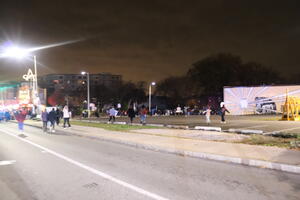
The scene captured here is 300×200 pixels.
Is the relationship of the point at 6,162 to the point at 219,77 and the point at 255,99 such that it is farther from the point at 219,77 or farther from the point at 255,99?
the point at 219,77

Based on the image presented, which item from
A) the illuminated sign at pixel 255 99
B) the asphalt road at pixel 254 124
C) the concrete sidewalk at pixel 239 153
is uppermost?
the illuminated sign at pixel 255 99

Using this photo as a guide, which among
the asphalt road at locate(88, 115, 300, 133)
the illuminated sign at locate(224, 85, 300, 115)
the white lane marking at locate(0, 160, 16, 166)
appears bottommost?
the white lane marking at locate(0, 160, 16, 166)

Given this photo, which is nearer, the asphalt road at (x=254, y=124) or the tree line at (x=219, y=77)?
the asphalt road at (x=254, y=124)

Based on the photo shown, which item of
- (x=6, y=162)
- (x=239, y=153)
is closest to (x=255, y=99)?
(x=239, y=153)

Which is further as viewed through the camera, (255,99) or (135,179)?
(255,99)

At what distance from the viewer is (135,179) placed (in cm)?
642

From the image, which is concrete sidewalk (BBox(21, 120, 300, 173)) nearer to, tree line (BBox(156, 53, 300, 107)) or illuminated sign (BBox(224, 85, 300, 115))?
illuminated sign (BBox(224, 85, 300, 115))

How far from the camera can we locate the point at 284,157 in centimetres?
803

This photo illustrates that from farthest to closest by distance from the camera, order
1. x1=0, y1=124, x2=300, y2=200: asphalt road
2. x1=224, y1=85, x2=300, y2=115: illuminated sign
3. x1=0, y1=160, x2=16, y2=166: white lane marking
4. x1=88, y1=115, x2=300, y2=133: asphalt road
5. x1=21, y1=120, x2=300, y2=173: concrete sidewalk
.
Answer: x1=224, y1=85, x2=300, y2=115: illuminated sign < x1=88, y1=115, x2=300, y2=133: asphalt road < x1=0, y1=160, x2=16, y2=166: white lane marking < x1=21, y1=120, x2=300, y2=173: concrete sidewalk < x1=0, y1=124, x2=300, y2=200: asphalt road

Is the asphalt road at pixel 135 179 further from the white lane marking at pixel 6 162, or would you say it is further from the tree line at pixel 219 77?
the tree line at pixel 219 77

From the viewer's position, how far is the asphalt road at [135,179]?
17.4ft

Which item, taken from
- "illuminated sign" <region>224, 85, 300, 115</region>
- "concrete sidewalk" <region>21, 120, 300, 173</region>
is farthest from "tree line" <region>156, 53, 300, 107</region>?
"concrete sidewalk" <region>21, 120, 300, 173</region>

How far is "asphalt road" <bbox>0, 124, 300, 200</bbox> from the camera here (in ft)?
17.4

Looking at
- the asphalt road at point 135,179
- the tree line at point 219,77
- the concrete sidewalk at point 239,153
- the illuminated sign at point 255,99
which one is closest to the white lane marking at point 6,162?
the asphalt road at point 135,179
